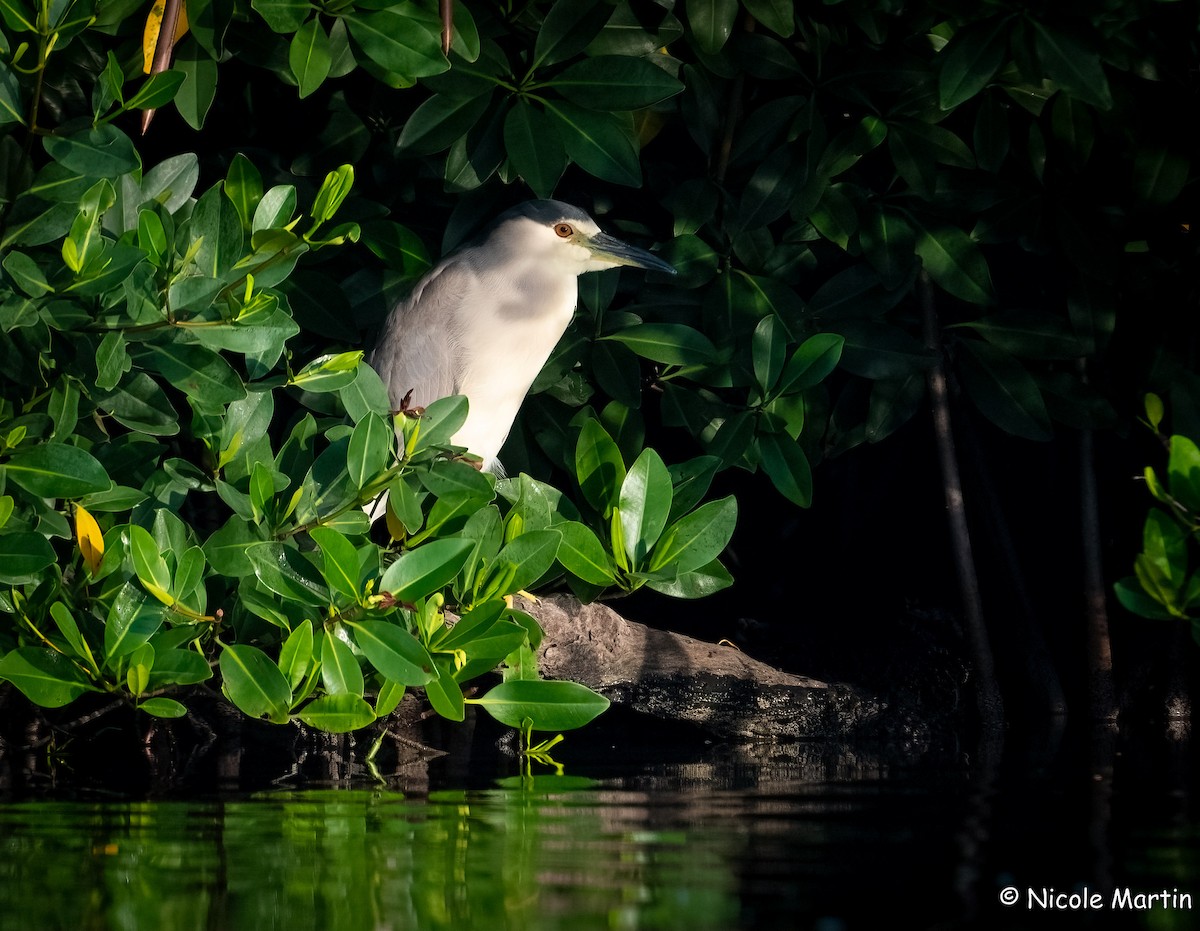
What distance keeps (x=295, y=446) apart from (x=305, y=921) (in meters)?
1.50

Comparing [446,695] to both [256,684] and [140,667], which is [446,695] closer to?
[256,684]

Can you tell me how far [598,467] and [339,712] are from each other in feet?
2.86

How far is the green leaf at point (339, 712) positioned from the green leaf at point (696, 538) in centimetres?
74

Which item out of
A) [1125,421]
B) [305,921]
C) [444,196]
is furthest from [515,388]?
[305,921]

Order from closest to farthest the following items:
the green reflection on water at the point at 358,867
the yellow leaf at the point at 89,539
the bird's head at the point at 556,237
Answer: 1. the green reflection on water at the point at 358,867
2. the yellow leaf at the point at 89,539
3. the bird's head at the point at 556,237

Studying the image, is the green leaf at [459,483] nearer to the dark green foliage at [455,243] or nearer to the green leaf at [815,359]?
the dark green foliage at [455,243]

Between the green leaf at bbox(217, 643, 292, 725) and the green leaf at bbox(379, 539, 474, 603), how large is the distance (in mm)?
277

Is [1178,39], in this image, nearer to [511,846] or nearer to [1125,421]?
[1125,421]

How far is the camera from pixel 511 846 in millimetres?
2137

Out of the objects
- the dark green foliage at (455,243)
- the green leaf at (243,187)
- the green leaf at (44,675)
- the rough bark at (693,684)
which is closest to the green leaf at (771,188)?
Result: the dark green foliage at (455,243)

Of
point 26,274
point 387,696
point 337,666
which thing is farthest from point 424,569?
point 26,274

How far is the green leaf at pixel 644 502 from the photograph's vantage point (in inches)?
123

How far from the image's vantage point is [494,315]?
173 inches

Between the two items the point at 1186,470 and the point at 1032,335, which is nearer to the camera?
the point at 1186,470
